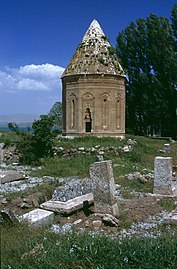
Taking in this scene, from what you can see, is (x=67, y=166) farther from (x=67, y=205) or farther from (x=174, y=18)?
(x=174, y=18)

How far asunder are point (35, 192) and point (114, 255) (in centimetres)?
615

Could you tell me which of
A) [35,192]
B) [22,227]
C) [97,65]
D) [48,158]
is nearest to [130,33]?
[97,65]

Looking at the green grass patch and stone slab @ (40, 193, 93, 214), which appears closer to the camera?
stone slab @ (40, 193, 93, 214)

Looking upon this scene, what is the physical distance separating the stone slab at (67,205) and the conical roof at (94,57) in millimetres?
16088

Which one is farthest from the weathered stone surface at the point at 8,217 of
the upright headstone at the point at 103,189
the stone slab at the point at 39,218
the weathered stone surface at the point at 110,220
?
the upright headstone at the point at 103,189

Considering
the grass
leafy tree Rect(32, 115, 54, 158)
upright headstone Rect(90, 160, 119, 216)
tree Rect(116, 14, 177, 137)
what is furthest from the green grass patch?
tree Rect(116, 14, 177, 137)

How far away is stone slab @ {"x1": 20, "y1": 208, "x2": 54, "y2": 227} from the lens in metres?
7.82

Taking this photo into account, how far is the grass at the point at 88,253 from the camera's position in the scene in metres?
5.01

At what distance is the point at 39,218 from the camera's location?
26.3 feet

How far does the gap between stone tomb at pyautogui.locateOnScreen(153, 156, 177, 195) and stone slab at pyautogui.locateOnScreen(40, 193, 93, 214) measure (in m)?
2.85

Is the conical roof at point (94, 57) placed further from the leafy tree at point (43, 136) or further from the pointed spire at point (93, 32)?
the leafy tree at point (43, 136)

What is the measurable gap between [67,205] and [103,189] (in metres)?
1.06

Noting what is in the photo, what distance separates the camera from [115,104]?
25141 millimetres

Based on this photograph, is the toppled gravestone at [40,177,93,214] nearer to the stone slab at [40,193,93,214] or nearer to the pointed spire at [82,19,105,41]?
the stone slab at [40,193,93,214]
